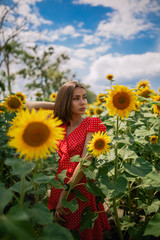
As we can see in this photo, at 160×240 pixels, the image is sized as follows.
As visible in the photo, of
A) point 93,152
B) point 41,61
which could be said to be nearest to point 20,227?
point 93,152

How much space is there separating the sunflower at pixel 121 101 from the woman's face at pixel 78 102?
45 centimetres

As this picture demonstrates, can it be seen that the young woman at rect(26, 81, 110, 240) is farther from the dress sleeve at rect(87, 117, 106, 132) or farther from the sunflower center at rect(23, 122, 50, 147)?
the sunflower center at rect(23, 122, 50, 147)

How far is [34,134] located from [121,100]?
2.81ft

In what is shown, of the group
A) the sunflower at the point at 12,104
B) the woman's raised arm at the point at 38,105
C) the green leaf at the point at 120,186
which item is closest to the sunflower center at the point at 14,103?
the sunflower at the point at 12,104

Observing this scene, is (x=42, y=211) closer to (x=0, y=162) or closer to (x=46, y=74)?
(x=0, y=162)

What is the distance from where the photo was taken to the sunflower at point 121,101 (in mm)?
1477

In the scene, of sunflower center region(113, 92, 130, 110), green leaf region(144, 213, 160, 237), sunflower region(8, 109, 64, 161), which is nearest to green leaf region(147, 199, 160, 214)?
green leaf region(144, 213, 160, 237)

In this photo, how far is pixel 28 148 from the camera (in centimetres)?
92

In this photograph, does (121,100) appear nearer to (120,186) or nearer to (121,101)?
(121,101)

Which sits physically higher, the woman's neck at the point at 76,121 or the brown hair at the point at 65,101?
the brown hair at the point at 65,101

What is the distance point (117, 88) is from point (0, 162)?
7.45 feet

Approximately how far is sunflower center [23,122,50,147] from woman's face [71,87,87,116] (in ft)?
3.34

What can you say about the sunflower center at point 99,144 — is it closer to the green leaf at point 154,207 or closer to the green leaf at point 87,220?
the green leaf at point 87,220

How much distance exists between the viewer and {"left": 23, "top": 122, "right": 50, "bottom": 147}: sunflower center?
925mm
